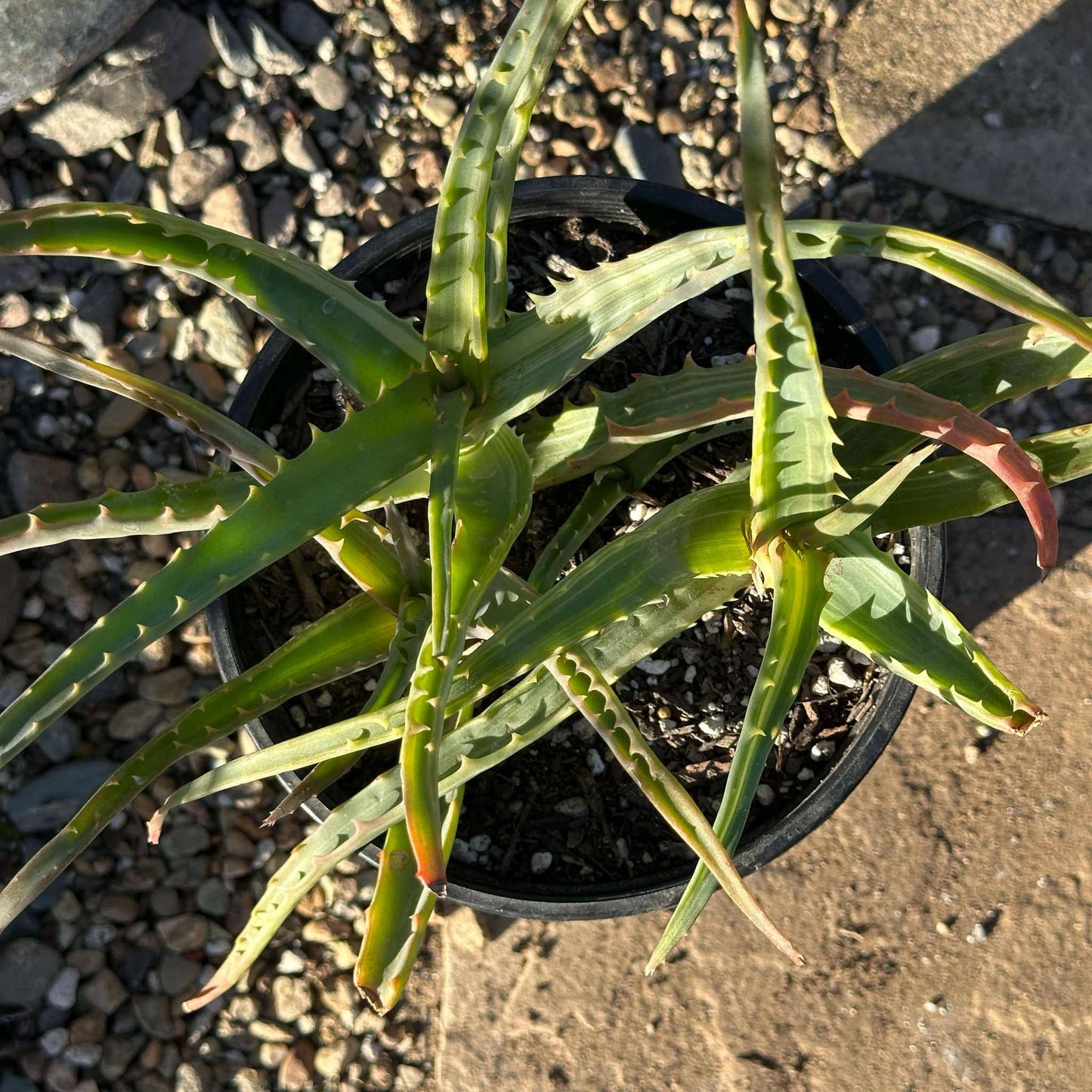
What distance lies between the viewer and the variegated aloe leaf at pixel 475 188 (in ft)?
1.91

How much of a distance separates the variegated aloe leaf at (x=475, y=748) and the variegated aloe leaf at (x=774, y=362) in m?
0.08

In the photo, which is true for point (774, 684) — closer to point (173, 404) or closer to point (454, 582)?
point (454, 582)

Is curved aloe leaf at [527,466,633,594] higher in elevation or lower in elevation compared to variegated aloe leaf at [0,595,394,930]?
lower

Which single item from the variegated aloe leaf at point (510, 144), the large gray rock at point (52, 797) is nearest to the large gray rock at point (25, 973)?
the large gray rock at point (52, 797)

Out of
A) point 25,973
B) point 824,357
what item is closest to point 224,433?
point 824,357

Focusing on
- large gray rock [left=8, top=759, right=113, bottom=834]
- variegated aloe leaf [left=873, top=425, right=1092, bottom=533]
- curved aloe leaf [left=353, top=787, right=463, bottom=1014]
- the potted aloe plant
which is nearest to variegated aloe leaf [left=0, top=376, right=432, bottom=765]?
the potted aloe plant

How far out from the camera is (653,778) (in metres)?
0.61

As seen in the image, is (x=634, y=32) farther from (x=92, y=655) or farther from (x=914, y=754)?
(x=92, y=655)

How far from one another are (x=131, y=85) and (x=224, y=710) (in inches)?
33.0

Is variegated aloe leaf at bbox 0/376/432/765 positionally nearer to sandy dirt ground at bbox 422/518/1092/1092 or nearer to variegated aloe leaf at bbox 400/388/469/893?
variegated aloe leaf at bbox 400/388/469/893

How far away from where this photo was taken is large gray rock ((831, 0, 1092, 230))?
1.23 m

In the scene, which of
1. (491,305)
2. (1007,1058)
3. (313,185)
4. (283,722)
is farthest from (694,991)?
(313,185)

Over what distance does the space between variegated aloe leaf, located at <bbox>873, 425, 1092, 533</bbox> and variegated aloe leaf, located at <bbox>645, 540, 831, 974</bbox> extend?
0.40ft

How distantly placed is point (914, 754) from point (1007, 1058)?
0.35 metres
